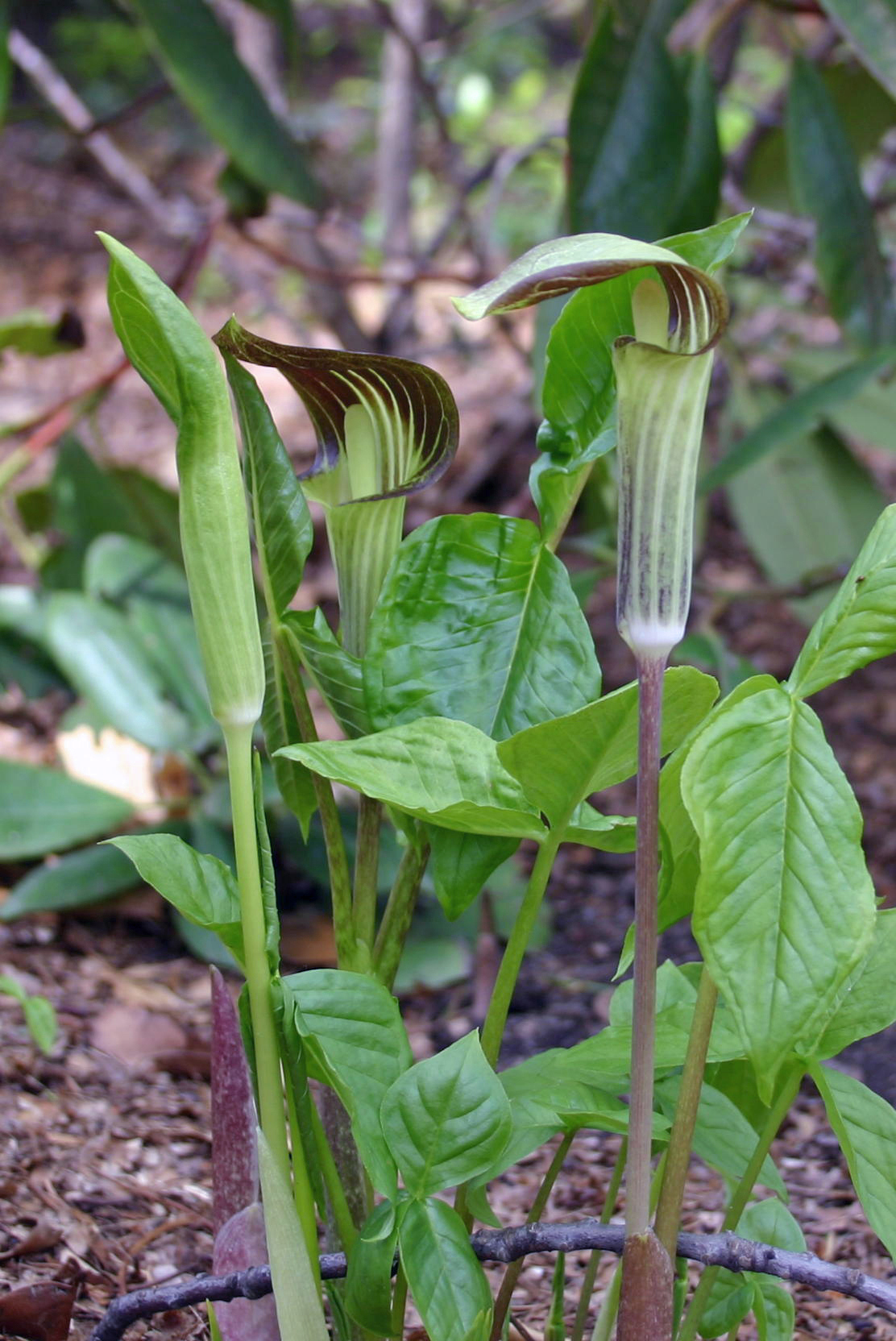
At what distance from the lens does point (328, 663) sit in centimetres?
54

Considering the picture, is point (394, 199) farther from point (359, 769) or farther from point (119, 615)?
point (359, 769)

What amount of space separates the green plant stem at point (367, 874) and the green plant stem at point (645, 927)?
0.50 ft

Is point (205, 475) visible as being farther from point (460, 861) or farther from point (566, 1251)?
point (566, 1251)

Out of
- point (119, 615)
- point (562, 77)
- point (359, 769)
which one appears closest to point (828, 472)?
point (119, 615)

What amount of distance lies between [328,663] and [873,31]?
98 cm

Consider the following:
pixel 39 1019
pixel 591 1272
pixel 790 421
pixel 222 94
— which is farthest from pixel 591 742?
pixel 222 94

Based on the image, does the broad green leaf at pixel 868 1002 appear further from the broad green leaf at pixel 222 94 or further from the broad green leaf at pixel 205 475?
the broad green leaf at pixel 222 94

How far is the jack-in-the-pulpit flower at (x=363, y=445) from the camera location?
503 mm

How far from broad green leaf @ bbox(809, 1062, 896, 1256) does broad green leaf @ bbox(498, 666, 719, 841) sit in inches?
5.4

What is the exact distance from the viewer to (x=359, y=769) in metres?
0.46

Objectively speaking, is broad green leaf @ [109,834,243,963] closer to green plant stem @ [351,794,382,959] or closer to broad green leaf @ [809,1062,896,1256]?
green plant stem @ [351,794,382,959]

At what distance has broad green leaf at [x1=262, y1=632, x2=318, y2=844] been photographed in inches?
22.8

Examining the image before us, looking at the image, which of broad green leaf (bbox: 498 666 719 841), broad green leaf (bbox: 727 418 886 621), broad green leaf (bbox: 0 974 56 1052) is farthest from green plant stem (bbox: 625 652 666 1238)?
broad green leaf (bbox: 727 418 886 621)

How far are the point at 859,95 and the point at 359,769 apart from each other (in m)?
1.64
